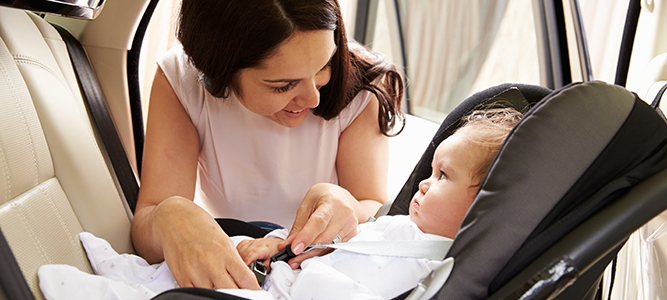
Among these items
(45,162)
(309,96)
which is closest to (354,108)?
(309,96)

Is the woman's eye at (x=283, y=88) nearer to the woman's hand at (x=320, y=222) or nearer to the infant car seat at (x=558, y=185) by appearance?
the woman's hand at (x=320, y=222)

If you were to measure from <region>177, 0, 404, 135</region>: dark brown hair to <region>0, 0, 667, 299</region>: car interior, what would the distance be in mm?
307

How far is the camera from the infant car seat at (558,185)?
708 millimetres

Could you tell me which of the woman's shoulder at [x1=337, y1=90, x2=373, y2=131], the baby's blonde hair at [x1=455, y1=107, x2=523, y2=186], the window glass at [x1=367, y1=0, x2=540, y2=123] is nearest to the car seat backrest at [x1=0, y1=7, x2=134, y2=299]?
the woman's shoulder at [x1=337, y1=90, x2=373, y2=131]

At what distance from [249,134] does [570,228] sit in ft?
3.36

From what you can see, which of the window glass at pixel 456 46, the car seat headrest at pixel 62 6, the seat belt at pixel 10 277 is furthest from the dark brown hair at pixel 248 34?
the window glass at pixel 456 46

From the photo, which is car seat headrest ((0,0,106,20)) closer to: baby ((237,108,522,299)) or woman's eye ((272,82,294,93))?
woman's eye ((272,82,294,93))

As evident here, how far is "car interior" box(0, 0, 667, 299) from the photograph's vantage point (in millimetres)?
689

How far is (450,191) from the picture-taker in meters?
1.06

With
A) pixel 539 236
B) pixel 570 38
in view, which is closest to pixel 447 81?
pixel 570 38

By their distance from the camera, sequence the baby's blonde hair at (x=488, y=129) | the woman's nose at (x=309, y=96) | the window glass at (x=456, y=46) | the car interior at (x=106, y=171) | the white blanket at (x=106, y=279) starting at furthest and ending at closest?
1. the window glass at (x=456, y=46)
2. the woman's nose at (x=309, y=96)
3. the baby's blonde hair at (x=488, y=129)
4. the white blanket at (x=106, y=279)
5. the car interior at (x=106, y=171)

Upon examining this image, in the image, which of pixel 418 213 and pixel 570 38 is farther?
pixel 570 38

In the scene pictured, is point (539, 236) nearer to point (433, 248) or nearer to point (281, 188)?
point (433, 248)

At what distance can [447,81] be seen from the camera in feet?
15.2
